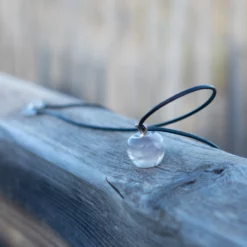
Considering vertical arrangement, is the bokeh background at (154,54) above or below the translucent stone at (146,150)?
below

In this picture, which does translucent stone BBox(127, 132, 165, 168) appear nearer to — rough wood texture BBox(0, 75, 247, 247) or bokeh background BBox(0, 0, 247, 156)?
rough wood texture BBox(0, 75, 247, 247)

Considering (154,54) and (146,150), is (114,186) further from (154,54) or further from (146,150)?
(154,54)

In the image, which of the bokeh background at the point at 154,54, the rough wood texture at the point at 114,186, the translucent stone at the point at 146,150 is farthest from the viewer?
the bokeh background at the point at 154,54

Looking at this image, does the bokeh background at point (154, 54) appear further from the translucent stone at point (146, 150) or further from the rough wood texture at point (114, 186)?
the translucent stone at point (146, 150)

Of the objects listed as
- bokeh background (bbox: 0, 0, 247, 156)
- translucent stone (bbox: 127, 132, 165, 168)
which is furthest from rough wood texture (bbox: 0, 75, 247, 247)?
bokeh background (bbox: 0, 0, 247, 156)

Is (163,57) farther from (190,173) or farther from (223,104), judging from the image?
(190,173)

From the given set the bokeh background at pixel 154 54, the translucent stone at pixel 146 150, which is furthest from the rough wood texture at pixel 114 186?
the bokeh background at pixel 154 54

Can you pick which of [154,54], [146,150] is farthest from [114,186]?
[154,54]

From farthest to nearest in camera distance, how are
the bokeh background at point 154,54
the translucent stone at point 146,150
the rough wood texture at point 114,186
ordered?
1. the bokeh background at point 154,54
2. the translucent stone at point 146,150
3. the rough wood texture at point 114,186
